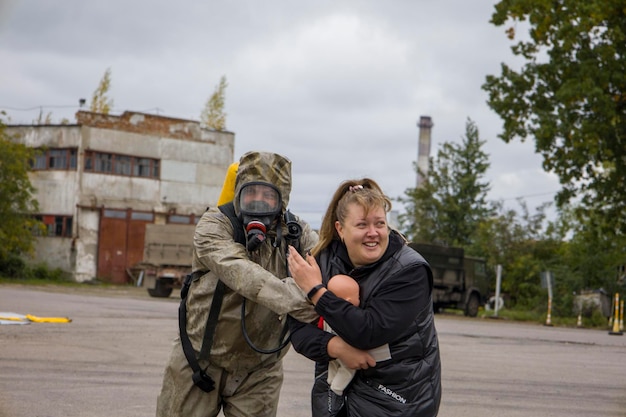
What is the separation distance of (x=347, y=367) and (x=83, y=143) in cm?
5141

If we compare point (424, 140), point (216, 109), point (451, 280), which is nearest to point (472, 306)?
point (451, 280)

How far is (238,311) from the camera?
14.5 feet

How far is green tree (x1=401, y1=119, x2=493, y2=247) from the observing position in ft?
177

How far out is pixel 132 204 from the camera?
54.7 m

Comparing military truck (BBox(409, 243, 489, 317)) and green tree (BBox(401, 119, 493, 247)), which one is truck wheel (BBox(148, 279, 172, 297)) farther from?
green tree (BBox(401, 119, 493, 247))

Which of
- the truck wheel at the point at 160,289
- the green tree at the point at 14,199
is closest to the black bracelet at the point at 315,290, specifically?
the truck wheel at the point at 160,289

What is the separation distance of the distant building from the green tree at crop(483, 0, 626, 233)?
95.4 feet

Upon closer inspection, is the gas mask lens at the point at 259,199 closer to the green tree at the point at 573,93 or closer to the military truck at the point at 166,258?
the green tree at the point at 573,93

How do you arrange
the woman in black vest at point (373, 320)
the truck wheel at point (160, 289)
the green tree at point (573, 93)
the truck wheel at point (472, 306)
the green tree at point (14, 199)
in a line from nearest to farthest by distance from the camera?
the woman in black vest at point (373, 320) < the green tree at point (573, 93) < the truck wheel at point (472, 306) < the truck wheel at point (160, 289) < the green tree at point (14, 199)

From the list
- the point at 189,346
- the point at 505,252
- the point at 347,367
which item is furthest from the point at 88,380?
the point at 505,252

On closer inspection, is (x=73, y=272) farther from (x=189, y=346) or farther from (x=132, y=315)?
(x=189, y=346)

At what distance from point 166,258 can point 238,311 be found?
101 ft

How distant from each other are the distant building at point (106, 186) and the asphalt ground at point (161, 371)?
34.3 meters

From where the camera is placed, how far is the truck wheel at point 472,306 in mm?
34406
